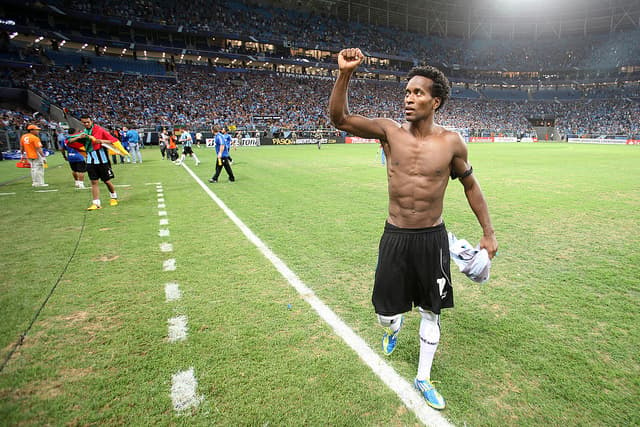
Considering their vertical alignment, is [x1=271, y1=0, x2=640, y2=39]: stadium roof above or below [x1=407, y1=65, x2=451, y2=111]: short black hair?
above

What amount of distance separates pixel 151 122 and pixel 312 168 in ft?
98.6

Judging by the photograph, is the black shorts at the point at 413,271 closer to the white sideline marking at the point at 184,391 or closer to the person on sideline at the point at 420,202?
the person on sideline at the point at 420,202

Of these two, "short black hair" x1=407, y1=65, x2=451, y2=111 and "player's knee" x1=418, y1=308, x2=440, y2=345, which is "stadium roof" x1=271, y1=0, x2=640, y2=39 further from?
"player's knee" x1=418, y1=308, x2=440, y2=345

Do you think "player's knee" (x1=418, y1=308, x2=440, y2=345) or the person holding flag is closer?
"player's knee" (x1=418, y1=308, x2=440, y2=345)

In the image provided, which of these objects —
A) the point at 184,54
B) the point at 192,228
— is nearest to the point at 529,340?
the point at 192,228

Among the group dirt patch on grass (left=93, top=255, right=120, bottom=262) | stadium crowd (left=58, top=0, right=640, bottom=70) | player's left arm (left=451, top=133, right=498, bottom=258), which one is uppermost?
stadium crowd (left=58, top=0, right=640, bottom=70)

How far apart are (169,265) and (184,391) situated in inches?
102

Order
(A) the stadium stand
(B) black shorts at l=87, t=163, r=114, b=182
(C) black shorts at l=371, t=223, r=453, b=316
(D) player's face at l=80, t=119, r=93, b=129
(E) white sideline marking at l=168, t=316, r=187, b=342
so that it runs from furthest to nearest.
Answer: (A) the stadium stand
(B) black shorts at l=87, t=163, r=114, b=182
(D) player's face at l=80, t=119, r=93, b=129
(E) white sideline marking at l=168, t=316, r=187, b=342
(C) black shorts at l=371, t=223, r=453, b=316

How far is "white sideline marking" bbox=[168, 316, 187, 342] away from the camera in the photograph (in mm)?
2969

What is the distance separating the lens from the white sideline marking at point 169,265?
14.8 ft

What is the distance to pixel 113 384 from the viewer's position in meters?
2.42

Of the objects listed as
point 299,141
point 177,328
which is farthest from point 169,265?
point 299,141

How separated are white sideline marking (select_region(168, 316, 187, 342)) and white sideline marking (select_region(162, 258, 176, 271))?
1.38 m

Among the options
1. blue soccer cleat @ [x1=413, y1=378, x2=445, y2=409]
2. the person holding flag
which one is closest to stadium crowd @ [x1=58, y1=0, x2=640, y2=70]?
the person holding flag
